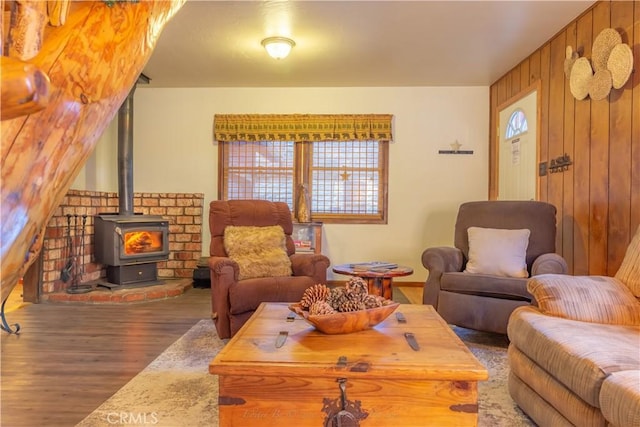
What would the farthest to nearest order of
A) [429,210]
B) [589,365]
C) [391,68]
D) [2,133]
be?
[429,210], [391,68], [589,365], [2,133]

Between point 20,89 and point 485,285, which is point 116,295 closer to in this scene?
point 485,285

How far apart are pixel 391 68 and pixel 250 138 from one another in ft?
6.17

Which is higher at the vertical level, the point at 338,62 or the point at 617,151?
the point at 338,62

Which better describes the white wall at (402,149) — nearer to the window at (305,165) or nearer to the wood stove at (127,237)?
the window at (305,165)

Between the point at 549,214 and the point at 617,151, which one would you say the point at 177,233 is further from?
the point at 617,151

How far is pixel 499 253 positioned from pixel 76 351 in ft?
9.84

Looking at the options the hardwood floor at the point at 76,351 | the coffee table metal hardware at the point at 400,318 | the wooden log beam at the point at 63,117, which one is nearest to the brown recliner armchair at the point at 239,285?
the hardwood floor at the point at 76,351

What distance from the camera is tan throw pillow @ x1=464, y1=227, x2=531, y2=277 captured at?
284cm

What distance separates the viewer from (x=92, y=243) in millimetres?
4375

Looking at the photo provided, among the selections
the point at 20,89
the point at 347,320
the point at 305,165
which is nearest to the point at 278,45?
the point at 305,165

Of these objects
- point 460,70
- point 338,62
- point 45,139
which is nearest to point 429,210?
point 460,70

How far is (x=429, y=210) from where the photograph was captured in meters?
4.87

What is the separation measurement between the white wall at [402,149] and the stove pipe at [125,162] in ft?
2.17

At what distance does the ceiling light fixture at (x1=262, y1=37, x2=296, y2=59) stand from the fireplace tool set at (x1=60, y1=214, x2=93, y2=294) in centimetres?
266
